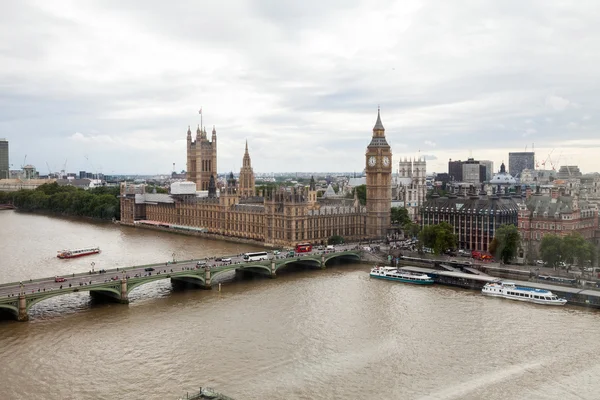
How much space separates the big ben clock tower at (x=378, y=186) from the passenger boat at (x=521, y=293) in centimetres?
3720

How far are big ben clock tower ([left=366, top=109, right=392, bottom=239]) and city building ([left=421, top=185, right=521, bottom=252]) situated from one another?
9.56m

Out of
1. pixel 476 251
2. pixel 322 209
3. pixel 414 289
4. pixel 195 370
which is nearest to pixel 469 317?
pixel 414 289

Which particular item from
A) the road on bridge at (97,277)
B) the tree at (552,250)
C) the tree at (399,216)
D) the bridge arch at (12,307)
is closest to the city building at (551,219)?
the tree at (552,250)

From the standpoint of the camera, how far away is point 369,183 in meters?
97.2

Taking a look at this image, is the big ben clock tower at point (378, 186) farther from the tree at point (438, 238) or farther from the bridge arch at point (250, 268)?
the bridge arch at point (250, 268)

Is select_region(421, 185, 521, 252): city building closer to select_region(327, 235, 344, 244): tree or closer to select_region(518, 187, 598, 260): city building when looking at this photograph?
select_region(518, 187, 598, 260): city building

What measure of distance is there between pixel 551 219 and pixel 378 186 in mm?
28515

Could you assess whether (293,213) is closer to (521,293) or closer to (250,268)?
(250,268)

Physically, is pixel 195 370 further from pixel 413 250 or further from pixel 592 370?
pixel 413 250

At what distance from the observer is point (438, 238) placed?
7412 cm

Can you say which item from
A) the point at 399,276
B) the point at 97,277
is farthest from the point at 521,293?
the point at 97,277

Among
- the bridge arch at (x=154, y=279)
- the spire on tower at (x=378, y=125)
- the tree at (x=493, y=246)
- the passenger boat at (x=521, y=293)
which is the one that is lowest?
the passenger boat at (x=521, y=293)

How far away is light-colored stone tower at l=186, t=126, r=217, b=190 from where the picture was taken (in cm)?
15200

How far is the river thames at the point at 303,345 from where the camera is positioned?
117 feet
